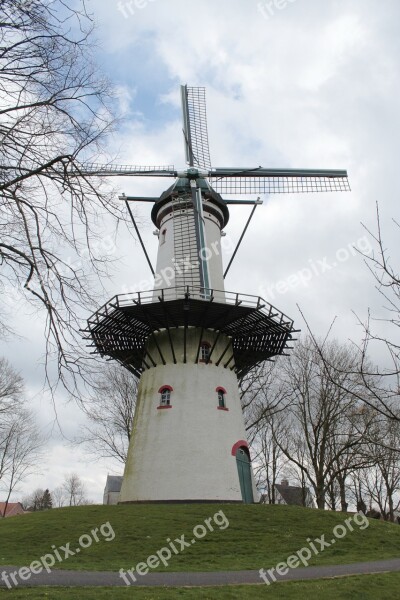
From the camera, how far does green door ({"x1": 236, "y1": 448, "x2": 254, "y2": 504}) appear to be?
1905 centimetres

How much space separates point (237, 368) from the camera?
2234cm

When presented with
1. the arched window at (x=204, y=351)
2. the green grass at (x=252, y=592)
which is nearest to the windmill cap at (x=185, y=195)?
the arched window at (x=204, y=351)

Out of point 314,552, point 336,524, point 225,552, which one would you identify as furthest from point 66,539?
point 336,524

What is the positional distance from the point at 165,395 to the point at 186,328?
9.34 feet

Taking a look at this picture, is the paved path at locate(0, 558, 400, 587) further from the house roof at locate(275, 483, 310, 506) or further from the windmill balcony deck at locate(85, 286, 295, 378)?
the house roof at locate(275, 483, 310, 506)

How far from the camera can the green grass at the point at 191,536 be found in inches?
467

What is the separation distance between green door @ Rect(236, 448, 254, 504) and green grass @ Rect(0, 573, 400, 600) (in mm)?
9448

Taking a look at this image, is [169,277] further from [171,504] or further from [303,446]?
[303,446]

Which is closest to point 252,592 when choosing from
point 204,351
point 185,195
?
point 204,351

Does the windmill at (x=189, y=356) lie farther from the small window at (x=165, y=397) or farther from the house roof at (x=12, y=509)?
the house roof at (x=12, y=509)

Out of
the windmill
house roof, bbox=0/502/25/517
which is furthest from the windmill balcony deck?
house roof, bbox=0/502/25/517

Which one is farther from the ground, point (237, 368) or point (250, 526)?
point (237, 368)

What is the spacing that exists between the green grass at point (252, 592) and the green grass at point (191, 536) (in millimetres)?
2079

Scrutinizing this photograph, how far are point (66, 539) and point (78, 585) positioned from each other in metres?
5.41
